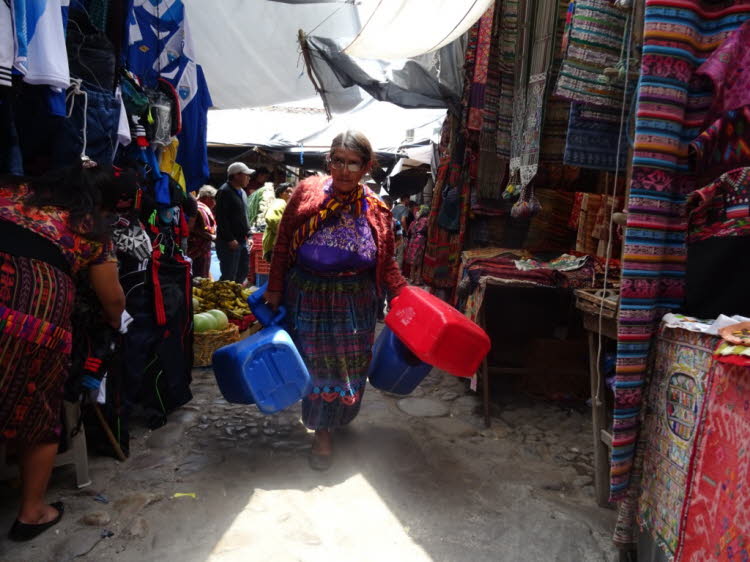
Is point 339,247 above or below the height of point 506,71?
below

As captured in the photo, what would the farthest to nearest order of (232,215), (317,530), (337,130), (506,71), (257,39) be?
(337,130)
(232,215)
(257,39)
(506,71)
(317,530)

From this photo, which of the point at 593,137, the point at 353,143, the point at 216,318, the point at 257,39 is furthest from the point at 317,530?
the point at 257,39

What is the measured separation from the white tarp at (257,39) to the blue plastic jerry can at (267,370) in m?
3.54

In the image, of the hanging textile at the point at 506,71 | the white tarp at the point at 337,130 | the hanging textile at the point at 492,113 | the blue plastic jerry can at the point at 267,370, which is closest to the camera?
the blue plastic jerry can at the point at 267,370

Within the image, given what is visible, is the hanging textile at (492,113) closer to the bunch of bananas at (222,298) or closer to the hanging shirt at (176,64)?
the hanging shirt at (176,64)

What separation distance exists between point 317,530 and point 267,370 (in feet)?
2.44

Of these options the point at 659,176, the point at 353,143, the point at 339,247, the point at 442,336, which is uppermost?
the point at 353,143

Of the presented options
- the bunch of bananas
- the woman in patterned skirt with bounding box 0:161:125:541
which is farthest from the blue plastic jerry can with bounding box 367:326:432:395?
the bunch of bananas

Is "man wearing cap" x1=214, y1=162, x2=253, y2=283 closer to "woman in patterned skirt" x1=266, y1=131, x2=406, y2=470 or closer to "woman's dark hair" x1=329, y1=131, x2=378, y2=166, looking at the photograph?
"woman in patterned skirt" x1=266, y1=131, x2=406, y2=470

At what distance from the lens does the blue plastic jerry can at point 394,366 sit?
276cm

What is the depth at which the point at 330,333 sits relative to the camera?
110 inches

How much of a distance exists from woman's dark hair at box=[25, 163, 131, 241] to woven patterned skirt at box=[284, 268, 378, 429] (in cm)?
100

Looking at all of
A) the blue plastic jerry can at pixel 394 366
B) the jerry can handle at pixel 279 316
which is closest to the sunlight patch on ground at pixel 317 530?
the blue plastic jerry can at pixel 394 366

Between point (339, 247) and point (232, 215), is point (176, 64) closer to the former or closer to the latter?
point (339, 247)
